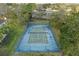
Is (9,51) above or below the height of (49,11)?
below

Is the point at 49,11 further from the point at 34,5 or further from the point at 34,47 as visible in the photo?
the point at 34,47

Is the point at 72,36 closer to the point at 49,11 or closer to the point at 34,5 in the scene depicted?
the point at 49,11

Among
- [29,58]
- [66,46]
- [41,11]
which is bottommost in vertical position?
[29,58]

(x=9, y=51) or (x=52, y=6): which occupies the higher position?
(x=52, y=6)

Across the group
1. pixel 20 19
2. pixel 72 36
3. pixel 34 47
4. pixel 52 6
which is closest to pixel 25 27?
pixel 20 19

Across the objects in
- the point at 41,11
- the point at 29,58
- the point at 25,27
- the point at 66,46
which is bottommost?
the point at 29,58

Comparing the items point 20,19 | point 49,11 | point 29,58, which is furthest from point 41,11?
point 29,58
